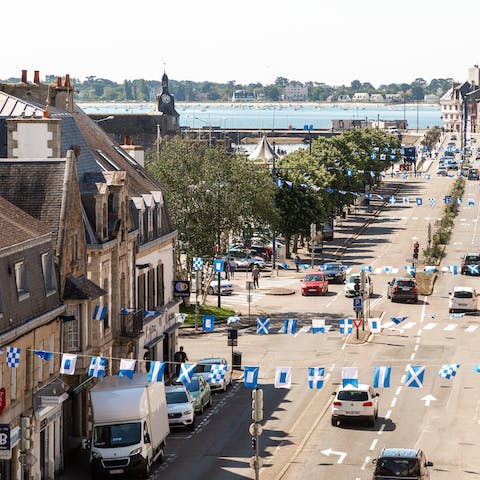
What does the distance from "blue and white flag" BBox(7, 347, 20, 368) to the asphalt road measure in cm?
740

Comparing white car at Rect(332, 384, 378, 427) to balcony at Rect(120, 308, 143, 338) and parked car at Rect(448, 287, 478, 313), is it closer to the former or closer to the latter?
balcony at Rect(120, 308, 143, 338)

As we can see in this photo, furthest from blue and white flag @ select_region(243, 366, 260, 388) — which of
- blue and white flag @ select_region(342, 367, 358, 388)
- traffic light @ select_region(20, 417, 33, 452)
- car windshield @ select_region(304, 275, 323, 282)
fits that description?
car windshield @ select_region(304, 275, 323, 282)

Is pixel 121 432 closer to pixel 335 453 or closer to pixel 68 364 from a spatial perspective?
pixel 68 364

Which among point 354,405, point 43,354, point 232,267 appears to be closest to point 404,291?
point 232,267

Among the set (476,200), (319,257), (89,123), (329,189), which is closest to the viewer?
(89,123)

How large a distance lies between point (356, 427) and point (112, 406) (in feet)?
40.6

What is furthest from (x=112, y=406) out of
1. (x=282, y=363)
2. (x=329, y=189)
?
(x=329, y=189)

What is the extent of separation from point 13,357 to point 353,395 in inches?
659

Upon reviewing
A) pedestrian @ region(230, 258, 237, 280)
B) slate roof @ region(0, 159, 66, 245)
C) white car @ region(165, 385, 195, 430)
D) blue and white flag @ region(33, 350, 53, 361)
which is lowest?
pedestrian @ region(230, 258, 237, 280)

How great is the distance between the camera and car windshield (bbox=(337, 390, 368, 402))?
58281mm

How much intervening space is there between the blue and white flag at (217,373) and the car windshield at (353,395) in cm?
533

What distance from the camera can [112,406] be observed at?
5003 cm

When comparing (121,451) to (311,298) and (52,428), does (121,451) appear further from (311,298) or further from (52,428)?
(311,298)

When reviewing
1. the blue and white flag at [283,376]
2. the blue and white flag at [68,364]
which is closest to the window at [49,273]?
the blue and white flag at [68,364]
